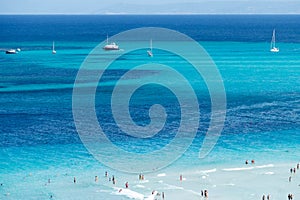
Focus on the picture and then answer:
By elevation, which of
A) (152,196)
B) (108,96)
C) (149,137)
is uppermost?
(108,96)

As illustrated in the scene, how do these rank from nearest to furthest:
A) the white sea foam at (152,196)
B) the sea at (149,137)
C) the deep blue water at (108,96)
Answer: the white sea foam at (152,196) → the sea at (149,137) → the deep blue water at (108,96)

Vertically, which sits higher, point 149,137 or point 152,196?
point 149,137

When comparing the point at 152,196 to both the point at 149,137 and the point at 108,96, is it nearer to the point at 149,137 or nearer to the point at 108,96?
the point at 149,137

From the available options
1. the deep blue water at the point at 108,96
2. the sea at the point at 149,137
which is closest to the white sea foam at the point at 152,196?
the sea at the point at 149,137

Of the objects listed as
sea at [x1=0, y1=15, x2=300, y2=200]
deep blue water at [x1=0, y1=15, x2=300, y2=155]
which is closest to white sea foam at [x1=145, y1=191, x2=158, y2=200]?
sea at [x1=0, y1=15, x2=300, y2=200]

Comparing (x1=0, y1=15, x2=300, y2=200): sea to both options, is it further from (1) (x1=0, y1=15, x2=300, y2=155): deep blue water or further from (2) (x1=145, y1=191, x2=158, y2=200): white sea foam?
(2) (x1=145, y1=191, x2=158, y2=200): white sea foam

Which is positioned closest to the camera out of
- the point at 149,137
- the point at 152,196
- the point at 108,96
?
the point at 152,196

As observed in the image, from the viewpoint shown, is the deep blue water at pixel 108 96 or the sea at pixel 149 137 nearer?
the sea at pixel 149 137

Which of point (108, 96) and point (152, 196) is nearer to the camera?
point (152, 196)

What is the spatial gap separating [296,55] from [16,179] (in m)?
119

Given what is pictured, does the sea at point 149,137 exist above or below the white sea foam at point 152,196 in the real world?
above

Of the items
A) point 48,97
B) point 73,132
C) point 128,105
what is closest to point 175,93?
point 128,105

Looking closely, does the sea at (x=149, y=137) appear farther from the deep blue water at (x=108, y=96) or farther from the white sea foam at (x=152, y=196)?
the white sea foam at (x=152, y=196)

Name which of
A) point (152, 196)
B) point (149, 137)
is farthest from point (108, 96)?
point (152, 196)
